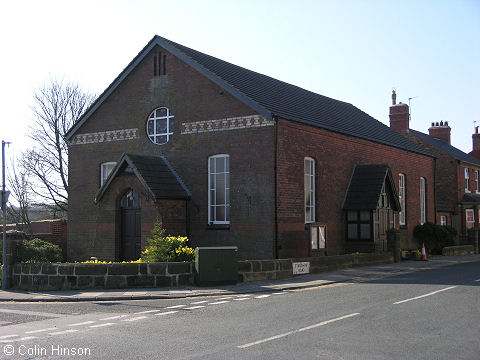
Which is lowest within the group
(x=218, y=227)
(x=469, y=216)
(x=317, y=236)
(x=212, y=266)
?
(x=212, y=266)

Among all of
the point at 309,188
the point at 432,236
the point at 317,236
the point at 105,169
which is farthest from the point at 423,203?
the point at 105,169

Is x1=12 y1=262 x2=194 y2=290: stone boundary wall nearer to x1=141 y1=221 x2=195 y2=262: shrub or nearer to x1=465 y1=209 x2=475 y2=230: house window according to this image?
x1=141 y1=221 x2=195 y2=262: shrub

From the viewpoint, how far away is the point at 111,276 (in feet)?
53.3

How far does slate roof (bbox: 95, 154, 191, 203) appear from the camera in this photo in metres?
21.6

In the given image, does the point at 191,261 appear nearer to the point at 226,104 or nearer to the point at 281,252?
the point at 281,252

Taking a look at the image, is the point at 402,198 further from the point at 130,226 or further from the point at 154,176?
the point at 130,226

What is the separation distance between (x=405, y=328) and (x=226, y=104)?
14505mm

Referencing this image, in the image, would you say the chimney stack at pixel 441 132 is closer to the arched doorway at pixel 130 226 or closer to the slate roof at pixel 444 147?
the slate roof at pixel 444 147

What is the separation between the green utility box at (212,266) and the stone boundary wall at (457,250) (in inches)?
703

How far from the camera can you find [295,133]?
2275 centimetres

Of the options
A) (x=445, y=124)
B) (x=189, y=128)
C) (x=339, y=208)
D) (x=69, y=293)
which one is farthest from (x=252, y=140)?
(x=445, y=124)

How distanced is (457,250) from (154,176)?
1887cm

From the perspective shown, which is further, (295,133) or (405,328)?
(295,133)

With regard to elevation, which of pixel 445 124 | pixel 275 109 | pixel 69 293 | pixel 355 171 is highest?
pixel 445 124
